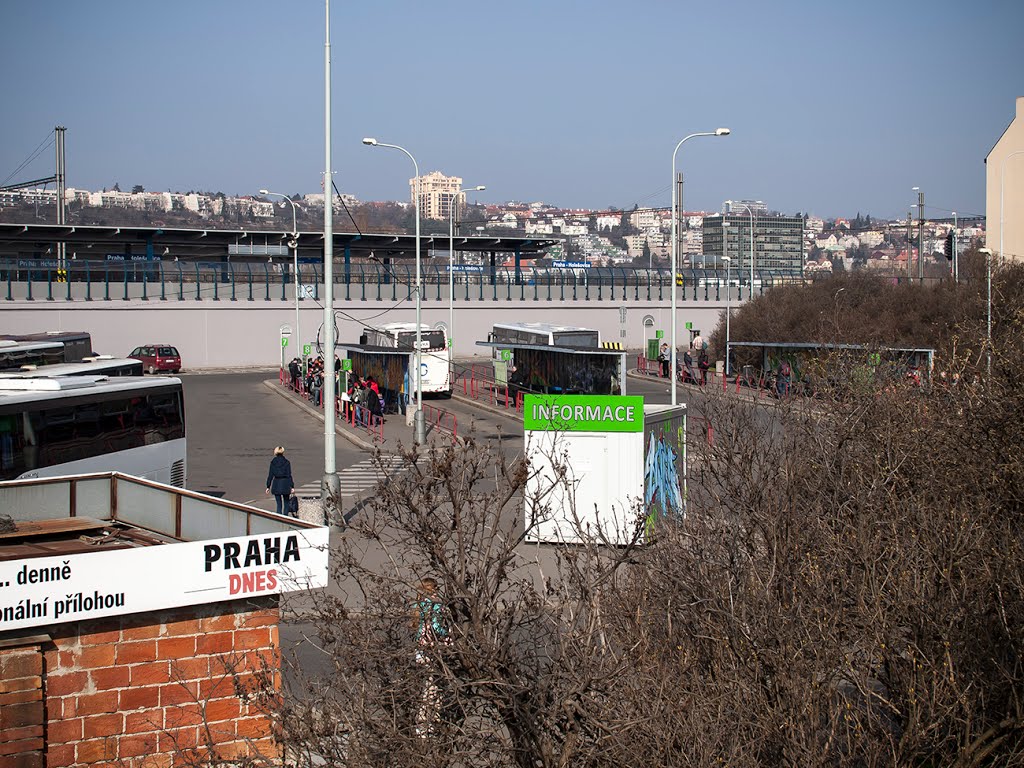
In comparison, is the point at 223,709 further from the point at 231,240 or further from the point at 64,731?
the point at 231,240

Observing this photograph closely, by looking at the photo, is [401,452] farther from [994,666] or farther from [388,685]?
[994,666]

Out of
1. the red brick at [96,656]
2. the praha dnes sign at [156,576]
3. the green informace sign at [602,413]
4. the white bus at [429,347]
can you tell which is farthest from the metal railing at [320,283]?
the red brick at [96,656]

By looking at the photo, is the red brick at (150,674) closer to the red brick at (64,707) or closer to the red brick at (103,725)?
the red brick at (103,725)

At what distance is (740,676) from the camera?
22.5 feet

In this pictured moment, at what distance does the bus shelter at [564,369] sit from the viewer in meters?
30.6

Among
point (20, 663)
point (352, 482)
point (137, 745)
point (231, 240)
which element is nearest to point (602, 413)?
point (352, 482)

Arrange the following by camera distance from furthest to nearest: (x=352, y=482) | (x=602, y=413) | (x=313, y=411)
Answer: (x=313, y=411) → (x=352, y=482) → (x=602, y=413)

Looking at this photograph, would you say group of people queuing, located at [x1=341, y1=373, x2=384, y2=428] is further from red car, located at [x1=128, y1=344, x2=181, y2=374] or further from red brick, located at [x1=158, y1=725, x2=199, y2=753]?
red brick, located at [x1=158, y1=725, x2=199, y2=753]

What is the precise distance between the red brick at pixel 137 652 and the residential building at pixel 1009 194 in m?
52.2

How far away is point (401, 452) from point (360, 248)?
69125 mm

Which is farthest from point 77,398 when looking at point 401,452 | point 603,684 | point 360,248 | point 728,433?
point 360,248

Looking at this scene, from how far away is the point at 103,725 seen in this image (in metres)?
6.52

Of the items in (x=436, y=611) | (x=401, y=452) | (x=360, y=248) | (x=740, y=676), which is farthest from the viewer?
(x=360, y=248)

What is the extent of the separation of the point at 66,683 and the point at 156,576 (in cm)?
80
